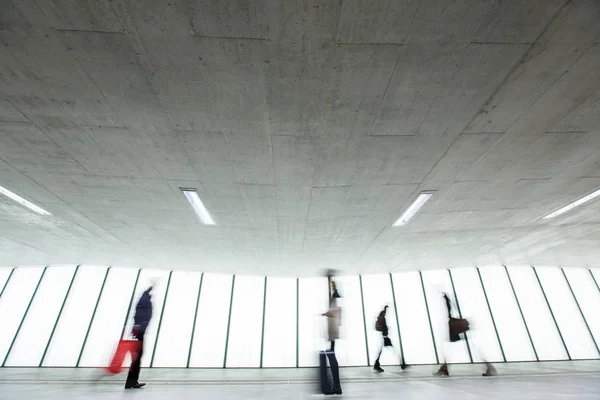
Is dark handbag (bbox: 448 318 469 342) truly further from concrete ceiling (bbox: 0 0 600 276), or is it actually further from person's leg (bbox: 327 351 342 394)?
person's leg (bbox: 327 351 342 394)

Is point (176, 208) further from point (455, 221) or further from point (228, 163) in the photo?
point (455, 221)

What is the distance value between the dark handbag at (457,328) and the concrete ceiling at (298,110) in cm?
208

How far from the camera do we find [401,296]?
952 cm

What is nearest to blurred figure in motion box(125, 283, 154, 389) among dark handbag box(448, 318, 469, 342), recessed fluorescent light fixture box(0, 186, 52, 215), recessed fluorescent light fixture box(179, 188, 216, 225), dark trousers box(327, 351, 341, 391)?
recessed fluorescent light fixture box(179, 188, 216, 225)

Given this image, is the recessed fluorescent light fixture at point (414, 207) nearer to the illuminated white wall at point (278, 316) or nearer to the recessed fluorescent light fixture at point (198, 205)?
the illuminated white wall at point (278, 316)

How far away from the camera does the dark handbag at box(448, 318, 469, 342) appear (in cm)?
543

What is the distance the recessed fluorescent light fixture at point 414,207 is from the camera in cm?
468

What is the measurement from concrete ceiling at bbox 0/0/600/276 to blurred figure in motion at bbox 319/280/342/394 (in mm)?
1829

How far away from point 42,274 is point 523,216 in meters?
14.3

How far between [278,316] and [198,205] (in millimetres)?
6089

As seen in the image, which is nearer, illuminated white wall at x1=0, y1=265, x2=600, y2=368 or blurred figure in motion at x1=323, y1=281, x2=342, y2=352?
blurred figure in motion at x1=323, y1=281, x2=342, y2=352

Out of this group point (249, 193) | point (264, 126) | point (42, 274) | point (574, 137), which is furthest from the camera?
Result: point (42, 274)

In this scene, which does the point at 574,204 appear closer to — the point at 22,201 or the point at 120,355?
the point at 120,355

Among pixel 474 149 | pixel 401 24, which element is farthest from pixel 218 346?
pixel 401 24
